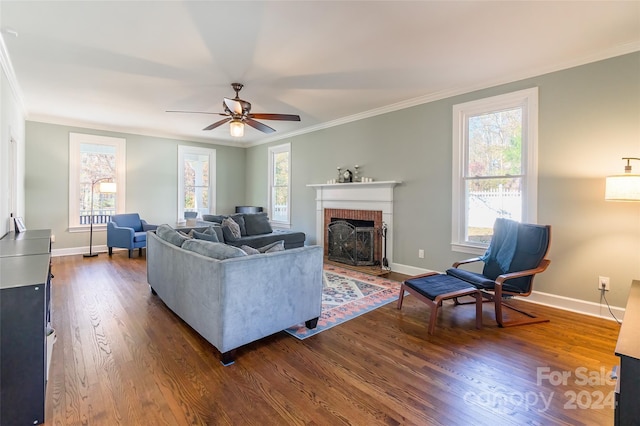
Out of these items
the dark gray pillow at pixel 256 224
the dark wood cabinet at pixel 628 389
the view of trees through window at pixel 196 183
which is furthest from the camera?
the view of trees through window at pixel 196 183

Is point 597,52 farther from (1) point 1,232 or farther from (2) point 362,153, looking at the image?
(1) point 1,232

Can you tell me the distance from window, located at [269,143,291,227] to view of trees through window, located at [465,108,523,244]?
4.04 meters

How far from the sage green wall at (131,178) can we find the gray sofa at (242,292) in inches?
181

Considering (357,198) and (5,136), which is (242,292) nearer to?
(357,198)

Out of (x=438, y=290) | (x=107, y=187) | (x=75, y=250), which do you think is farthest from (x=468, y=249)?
(x=75, y=250)

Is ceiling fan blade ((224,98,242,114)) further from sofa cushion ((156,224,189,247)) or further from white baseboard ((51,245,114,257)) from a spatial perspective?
white baseboard ((51,245,114,257))

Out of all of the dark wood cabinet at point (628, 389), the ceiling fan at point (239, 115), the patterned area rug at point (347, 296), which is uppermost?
the ceiling fan at point (239, 115)

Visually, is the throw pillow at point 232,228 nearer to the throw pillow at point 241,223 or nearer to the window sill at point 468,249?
the throw pillow at point 241,223

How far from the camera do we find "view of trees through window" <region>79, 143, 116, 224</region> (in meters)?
6.11

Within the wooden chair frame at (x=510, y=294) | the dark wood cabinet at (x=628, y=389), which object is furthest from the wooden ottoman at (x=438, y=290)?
the dark wood cabinet at (x=628, y=389)

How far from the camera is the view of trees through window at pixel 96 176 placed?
611 cm

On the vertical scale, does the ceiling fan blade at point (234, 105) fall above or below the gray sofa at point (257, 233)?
above

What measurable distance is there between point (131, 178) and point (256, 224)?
3161 millimetres

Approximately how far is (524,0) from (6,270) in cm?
396
